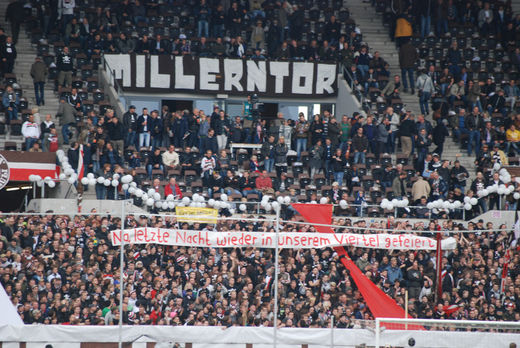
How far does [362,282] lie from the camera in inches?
784

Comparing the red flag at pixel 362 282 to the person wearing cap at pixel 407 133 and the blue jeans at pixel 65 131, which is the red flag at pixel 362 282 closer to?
the person wearing cap at pixel 407 133

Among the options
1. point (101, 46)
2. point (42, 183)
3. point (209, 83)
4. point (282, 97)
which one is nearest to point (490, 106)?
point (282, 97)

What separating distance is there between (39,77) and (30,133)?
3.25m

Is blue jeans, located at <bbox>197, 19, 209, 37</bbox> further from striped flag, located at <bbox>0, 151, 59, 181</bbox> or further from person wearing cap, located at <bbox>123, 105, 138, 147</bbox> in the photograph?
striped flag, located at <bbox>0, 151, 59, 181</bbox>

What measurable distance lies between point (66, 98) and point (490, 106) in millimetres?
14594

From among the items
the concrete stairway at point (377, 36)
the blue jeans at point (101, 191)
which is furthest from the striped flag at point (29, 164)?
the concrete stairway at point (377, 36)

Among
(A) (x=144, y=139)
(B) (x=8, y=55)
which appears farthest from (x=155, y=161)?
(B) (x=8, y=55)

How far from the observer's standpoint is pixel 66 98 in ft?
→ 95.3

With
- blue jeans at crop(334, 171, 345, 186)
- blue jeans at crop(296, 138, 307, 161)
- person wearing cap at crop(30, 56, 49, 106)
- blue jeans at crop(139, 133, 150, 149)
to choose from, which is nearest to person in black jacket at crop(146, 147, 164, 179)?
blue jeans at crop(139, 133, 150, 149)

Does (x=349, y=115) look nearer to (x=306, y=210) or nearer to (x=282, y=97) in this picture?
(x=282, y=97)

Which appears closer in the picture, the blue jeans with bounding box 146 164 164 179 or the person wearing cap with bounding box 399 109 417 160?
the blue jeans with bounding box 146 164 164 179

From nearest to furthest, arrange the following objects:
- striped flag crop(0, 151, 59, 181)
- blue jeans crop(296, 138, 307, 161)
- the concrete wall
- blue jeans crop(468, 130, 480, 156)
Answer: the concrete wall < striped flag crop(0, 151, 59, 181) < blue jeans crop(296, 138, 307, 161) < blue jeans crop(468, 130, 480, 156)

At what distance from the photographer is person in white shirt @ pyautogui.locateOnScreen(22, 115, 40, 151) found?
26734mm

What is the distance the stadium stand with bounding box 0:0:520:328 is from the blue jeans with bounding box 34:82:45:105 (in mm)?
186
